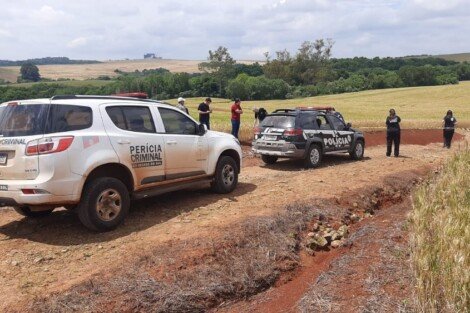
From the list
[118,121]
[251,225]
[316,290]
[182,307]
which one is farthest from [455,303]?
[118,121]

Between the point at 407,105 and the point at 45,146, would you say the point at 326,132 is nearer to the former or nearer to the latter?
the point at 45,146

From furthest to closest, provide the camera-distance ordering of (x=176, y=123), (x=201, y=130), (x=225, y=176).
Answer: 1. (x=225, y=176)
2. (x=201, y=130)
3. (x=176, y=123)

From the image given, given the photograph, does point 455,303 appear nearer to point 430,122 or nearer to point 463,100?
point 430,122

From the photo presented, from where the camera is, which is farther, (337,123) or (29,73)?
(29,73)

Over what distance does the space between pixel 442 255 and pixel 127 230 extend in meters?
4.29

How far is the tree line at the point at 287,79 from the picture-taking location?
76688mm

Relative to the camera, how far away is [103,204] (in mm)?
6383

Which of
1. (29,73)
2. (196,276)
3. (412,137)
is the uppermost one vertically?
(29,73)

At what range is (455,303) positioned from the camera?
3732 mm

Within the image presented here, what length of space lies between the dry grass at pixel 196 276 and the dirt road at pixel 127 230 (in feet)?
0.93

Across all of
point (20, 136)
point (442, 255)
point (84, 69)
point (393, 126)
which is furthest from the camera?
point (84, 69)

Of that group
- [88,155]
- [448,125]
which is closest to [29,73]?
[448,125]

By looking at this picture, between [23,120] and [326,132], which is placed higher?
[23,120]

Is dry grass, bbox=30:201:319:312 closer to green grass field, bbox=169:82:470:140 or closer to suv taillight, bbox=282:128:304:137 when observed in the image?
suv taillight, bbox=282:128:304:137
